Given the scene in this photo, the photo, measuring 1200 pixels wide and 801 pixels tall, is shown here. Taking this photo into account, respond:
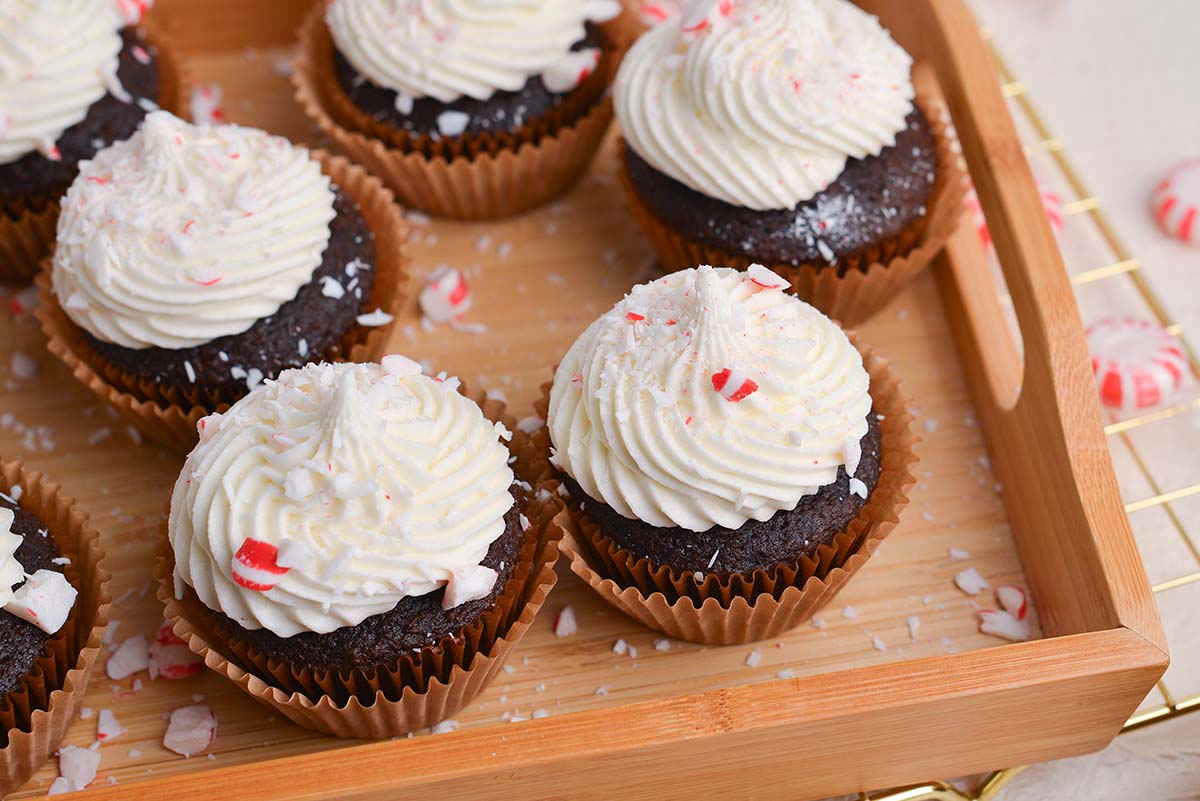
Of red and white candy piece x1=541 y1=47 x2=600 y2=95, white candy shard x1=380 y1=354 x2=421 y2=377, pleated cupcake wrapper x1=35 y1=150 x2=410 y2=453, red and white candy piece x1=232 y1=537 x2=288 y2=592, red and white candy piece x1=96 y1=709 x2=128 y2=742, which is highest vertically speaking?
red and white candy piece x1=541 y1=47 x2=600 y2=95

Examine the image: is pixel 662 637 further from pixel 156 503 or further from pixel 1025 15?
pixel 1025 15

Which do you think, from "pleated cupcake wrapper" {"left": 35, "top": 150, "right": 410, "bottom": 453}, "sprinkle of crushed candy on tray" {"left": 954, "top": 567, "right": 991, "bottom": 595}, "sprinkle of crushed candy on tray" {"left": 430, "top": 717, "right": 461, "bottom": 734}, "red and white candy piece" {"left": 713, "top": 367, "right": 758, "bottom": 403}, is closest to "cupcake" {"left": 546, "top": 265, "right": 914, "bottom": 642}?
"red and white candy piece" {"left": 713, "top": 367, "right": 758, "bottom": 403}

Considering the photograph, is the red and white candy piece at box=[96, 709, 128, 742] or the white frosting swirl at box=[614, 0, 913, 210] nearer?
the red and white candy piece at box=[96, 709, 128, 742]

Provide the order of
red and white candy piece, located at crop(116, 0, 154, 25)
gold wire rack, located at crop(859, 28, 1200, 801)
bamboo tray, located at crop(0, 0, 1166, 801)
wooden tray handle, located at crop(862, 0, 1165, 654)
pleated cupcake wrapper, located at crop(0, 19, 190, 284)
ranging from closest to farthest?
1. bamboo tray, located at crop(0, 0, 1166, 801)
2. wooden tray handle, located at crop(862, 0, 1165, 654)
3. gold wire rack, located at crop(859, 28, 1200, 801)
4. pleated cupcake wrapper, located at crop(0, 19, 190, 284)
5. red and white candy piece, located at crop(116, 0, 154, 25)

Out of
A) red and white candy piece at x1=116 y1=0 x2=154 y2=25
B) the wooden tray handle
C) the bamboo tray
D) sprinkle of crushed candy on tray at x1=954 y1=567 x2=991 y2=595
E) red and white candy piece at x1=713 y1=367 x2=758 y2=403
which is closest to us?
the bamboo tray

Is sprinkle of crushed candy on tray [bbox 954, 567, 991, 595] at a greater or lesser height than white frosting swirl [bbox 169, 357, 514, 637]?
lesser

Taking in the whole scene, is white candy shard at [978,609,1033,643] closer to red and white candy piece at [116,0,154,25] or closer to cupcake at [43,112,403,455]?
cupcake at [43,112,403,455]

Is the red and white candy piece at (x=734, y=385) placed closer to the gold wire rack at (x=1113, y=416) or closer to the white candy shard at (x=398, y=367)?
the white candy shard at (x=398, y=367)
